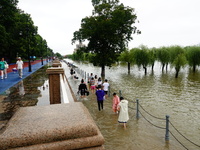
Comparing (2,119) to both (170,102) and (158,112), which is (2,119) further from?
(170,102)

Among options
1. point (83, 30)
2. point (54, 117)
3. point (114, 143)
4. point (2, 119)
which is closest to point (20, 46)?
point (83, 30)

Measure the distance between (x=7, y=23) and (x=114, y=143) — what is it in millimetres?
33498

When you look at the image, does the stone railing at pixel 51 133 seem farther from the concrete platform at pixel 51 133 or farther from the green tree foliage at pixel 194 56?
the green tree foliage at pixel 194 56

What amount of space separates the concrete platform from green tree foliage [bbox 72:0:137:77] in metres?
26.9

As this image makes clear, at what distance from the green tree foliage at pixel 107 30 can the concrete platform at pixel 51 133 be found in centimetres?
2694

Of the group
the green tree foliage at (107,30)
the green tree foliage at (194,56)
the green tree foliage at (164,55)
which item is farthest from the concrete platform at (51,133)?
the green tree foliage at (194,56)

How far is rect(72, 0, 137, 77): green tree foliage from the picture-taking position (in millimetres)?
27708

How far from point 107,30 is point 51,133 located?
27.7 m

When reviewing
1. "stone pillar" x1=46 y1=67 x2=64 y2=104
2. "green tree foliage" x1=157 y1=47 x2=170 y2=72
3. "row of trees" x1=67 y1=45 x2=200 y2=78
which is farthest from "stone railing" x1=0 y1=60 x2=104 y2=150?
"green tree foliage" x1=157 y1=47 x2=170 y2=72

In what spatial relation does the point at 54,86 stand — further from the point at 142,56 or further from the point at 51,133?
the point at 142,56

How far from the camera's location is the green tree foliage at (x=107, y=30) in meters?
27.7

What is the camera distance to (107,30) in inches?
1100

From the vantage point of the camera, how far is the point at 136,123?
8.34m

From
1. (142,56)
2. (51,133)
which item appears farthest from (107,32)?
(51,133)
